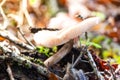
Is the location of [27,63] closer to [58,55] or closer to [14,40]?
[58,55]

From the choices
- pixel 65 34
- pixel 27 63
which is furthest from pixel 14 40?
pixel 65 34

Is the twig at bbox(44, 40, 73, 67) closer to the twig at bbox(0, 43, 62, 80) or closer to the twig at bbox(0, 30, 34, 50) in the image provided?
the twig at bbox(0, 43, 62, 80)

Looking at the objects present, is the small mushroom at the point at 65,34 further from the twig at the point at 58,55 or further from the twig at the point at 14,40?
the twig at the point at 14,40

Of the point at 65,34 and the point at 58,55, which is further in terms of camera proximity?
the point at 58,55

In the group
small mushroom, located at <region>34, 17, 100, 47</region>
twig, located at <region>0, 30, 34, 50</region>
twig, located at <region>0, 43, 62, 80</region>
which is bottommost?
twig, located at <region>0, 43, 62, 80</region>

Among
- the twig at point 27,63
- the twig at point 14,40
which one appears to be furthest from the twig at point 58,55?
the twig at point 14,40

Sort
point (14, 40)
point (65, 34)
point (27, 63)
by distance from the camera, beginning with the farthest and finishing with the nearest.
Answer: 1. point (14, 40)
2. point (27, 63)
3. point (65, 34)

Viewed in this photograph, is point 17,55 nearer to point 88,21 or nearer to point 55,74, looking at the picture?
point 55,74

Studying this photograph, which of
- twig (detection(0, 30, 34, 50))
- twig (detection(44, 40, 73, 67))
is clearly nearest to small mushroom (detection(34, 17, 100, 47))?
twig (detection(44, 40, 73, 67))

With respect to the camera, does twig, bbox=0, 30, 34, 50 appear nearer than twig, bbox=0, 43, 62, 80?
No
